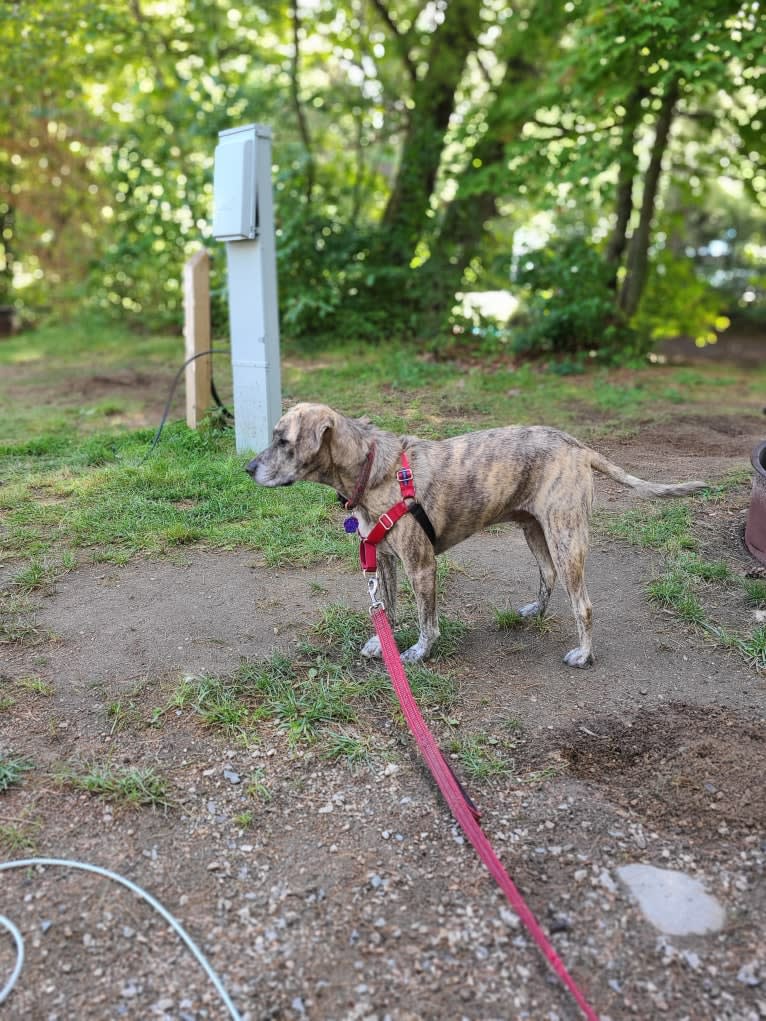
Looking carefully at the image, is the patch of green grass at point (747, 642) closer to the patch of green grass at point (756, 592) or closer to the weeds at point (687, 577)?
the weeds at point (687, 577)

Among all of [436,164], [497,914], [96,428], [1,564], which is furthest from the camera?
[436,164]

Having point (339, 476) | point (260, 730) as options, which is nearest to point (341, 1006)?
point (260, 730)

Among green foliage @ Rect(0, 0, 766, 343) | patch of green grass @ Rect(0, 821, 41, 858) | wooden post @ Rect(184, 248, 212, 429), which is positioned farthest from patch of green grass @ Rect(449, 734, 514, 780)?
green foliage @ Rect(0, 0, 766, 343)

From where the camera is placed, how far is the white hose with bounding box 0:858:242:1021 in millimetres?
2346

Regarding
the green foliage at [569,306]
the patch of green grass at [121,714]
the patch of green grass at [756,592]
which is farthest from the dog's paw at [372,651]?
the green foliage at [569,306]

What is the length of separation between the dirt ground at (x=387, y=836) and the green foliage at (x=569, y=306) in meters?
6.64

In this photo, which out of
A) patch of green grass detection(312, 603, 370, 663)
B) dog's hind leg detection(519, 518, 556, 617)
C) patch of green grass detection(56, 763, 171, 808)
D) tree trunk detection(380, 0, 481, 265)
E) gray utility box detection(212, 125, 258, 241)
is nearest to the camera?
patch of green grass detection(56, 763, 171, 808)

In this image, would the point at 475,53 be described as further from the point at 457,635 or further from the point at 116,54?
the point at 457,635

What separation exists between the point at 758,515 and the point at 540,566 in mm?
1624

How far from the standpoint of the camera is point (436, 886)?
2748mm

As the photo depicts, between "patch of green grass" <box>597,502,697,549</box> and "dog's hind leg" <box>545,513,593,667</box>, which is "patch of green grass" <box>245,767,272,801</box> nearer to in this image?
"dog's hind leg" <box>545,513,593,667</box>

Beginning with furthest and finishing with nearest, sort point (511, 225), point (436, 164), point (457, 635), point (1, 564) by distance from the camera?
1. point (511, 225)
2. point (436, 164)
3. point (1, 564)
4. point (457, 635)

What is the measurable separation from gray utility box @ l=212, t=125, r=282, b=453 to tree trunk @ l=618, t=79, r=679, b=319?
6.17m

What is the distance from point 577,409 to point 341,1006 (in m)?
7.03
